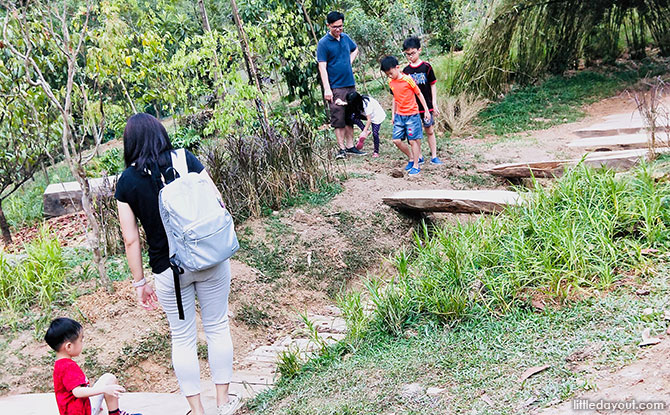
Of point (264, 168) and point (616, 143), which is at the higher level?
point (264, 168)

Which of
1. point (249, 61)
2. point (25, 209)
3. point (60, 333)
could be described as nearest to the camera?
point (60, 333)

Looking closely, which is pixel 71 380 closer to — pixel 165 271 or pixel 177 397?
pixel 165 271

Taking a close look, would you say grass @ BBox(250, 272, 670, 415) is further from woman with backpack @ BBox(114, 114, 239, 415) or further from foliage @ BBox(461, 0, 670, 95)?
foliage @ BBox(461, 0, 670, 95)

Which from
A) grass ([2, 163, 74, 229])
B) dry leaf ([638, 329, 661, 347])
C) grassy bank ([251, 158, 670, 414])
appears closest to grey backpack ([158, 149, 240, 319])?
grassy bank ([251, 158, 670, 414])

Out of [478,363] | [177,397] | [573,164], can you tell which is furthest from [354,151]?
[478,363]

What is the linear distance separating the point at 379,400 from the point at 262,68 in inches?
241

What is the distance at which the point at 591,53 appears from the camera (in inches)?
454

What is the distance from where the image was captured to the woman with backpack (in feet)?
9.92

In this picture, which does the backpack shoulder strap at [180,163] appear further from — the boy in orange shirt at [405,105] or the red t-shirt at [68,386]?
the boy in orange shirt at [405,105]

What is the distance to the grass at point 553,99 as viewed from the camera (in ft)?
31.8

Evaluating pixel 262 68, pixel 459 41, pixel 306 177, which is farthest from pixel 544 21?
pixel 306 177

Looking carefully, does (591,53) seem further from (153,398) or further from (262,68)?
(153,398)

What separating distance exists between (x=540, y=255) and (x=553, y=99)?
304 inches

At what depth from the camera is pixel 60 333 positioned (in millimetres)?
2943
